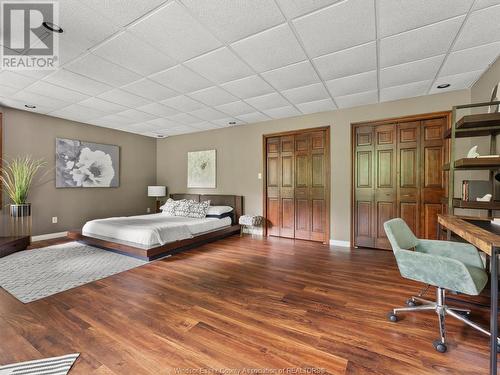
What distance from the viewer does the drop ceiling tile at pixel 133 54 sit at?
2.34m

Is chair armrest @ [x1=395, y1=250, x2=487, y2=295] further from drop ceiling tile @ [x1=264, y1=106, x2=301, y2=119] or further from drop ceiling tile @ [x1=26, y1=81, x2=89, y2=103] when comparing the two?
drop ceiling tile @ [x1=26, y1=81, x2=89, y2=103]

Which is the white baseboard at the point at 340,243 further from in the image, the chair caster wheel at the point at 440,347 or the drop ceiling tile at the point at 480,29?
the drop ceiling tile at the point at 480,29

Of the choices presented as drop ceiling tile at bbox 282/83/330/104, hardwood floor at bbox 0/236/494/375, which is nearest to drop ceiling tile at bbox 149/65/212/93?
drop ceiling tile at bbox 282/83/330/104

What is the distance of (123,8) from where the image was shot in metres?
1.91

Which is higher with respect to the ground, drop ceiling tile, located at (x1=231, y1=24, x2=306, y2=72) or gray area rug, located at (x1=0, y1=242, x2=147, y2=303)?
drop ceiling tile, located at (x1=231, y1=24, x2=306, y2=72)

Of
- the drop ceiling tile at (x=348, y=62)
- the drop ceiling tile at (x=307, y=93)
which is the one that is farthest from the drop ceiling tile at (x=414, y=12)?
the drop ceiling tile at (x=307, y=93)

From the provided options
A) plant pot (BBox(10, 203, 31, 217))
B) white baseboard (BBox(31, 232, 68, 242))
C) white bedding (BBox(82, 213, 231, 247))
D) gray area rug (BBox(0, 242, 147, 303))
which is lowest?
gray area rug (BBox(0, 242, 147, 303))

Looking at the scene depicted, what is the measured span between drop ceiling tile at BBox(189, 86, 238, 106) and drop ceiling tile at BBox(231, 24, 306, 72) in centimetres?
91

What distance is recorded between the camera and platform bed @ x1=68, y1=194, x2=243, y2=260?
357 centimetres

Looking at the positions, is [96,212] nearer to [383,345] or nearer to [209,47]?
[209,47]

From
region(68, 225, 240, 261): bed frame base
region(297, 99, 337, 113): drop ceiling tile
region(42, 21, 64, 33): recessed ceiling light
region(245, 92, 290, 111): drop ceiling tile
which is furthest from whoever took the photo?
region(297, 99, 337, 113): drop ceiling tile

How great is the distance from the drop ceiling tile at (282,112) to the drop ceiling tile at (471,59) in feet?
7.38

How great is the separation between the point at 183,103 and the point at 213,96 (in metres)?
0.67

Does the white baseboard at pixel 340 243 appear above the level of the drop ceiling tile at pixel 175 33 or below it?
below
